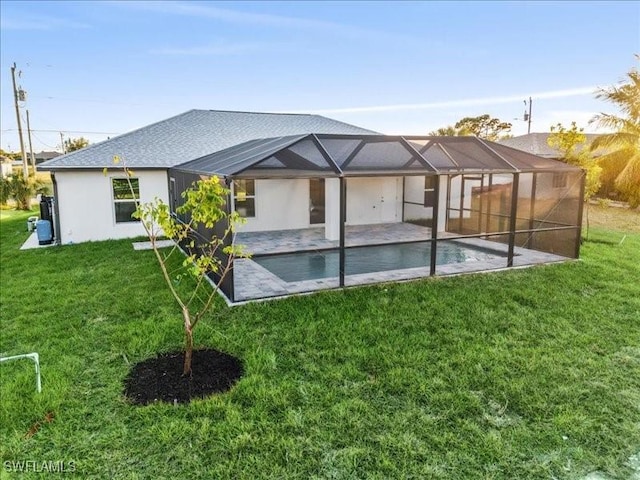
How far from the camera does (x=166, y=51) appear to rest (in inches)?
760

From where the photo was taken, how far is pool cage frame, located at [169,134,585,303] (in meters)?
7.85

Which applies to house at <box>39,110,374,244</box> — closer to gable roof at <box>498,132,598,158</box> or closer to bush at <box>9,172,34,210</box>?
bush at <box>9,172,34,210</box>

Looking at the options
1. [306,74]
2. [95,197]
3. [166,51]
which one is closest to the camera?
[95,197]

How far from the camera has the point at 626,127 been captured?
53.4ft

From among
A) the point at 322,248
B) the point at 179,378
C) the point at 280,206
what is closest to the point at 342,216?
the point at 322,248

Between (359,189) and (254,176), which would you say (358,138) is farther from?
(359,189)

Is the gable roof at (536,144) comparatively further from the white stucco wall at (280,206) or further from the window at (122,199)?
the window at (122,199)

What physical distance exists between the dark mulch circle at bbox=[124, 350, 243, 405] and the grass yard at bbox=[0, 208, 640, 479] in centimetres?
17

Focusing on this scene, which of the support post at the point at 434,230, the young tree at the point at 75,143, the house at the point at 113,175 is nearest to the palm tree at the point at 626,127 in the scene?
the support post at the point at 434,230

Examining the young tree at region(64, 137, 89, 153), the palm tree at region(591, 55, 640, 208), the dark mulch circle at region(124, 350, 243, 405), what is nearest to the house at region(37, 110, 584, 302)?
the dark mulch circle at region(124, 350, 243, 405)

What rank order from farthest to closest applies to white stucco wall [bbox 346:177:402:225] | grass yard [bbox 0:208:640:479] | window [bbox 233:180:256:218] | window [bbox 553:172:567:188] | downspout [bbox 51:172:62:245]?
1. white stucco wall [bbox 346:177:402:225]
2. window [bbox 233:180:256:218]
3. downspout [bbox 51:172:62:245]
4. window [bbox 553:172:567:188]
5. grass yard [bbox 0:208:640:479]

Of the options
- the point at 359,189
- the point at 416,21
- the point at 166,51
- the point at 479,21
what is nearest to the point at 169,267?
the point at 359,189

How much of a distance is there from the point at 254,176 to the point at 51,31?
15818 mm

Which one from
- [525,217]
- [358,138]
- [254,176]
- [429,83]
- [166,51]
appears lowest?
[525,217]
